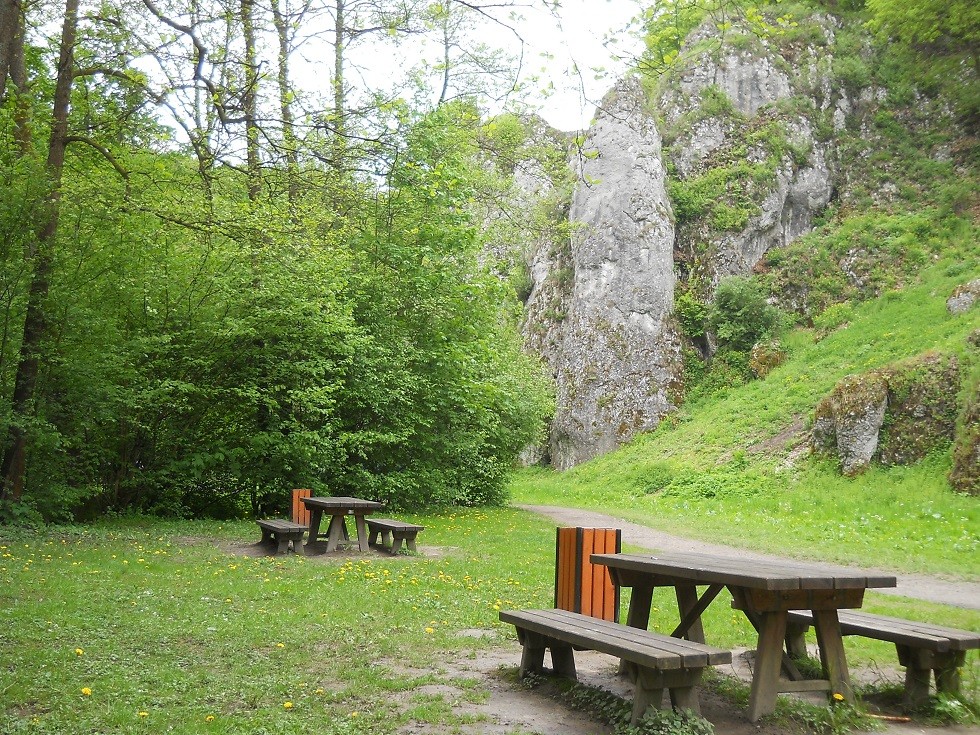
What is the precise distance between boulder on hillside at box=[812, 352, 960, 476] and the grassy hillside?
1.38 feet

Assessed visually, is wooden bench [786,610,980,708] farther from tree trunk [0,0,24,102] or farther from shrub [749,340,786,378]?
shrub [749,340,786,378]

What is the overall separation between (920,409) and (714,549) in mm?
8284

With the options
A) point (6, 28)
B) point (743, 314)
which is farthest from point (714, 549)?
point (743, 314)

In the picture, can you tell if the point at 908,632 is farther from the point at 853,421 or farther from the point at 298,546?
the point at 853,421

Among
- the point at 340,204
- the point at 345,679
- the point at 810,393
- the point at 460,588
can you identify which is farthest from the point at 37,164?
the point at 810,393

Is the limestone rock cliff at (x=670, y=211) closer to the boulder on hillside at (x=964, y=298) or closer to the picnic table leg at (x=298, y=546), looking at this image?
the boulder on hillside at (x=964, y=298)

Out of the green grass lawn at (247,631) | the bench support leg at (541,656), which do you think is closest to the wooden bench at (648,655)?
the bench support leg at (541,656)

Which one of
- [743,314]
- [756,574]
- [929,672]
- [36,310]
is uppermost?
[743,314]

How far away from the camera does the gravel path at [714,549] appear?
28.9 ft

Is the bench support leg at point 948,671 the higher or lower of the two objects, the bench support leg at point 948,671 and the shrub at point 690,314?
the lower

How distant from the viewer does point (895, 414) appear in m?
18.5

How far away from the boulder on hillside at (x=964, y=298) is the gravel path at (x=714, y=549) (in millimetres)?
11305

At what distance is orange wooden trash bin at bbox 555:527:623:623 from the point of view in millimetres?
6648

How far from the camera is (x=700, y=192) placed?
1275 inches
